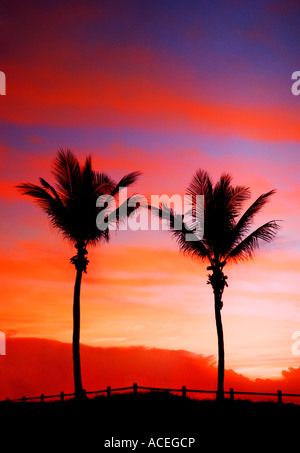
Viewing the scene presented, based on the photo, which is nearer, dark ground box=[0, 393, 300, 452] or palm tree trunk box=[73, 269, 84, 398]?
dark ground box=[0, 393, 300, 452]

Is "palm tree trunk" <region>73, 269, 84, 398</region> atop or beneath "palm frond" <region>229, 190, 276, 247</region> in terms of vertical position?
beneath

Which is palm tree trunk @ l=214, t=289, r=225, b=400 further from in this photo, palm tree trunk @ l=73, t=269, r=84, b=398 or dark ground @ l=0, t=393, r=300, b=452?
palm tree trunk @ l=73, t=269, r=84, b=398

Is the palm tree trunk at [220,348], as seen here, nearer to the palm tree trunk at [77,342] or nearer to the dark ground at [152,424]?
the dark ground at [152,424]

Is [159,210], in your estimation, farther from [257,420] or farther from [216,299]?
[257,420]

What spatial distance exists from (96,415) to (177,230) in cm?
893

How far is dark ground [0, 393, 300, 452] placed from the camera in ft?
54.6

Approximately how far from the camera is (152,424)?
18.8 meters

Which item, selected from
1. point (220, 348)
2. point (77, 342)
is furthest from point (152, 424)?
point (220, 348)

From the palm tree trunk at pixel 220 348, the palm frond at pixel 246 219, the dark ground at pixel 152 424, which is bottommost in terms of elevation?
the dark ground at pixel 152 424

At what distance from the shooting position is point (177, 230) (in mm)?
24406

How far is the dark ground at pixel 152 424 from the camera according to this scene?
16656mm

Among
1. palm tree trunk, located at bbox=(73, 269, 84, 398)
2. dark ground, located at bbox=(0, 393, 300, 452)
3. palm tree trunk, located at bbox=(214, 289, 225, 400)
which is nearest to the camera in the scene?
dark ground, located at bbox=(0, 393, 300, 452)

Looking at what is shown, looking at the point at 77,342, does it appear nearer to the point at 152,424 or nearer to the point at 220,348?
the point at 152,424

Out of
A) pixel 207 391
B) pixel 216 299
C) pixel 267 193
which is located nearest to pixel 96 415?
pixel 207 391
